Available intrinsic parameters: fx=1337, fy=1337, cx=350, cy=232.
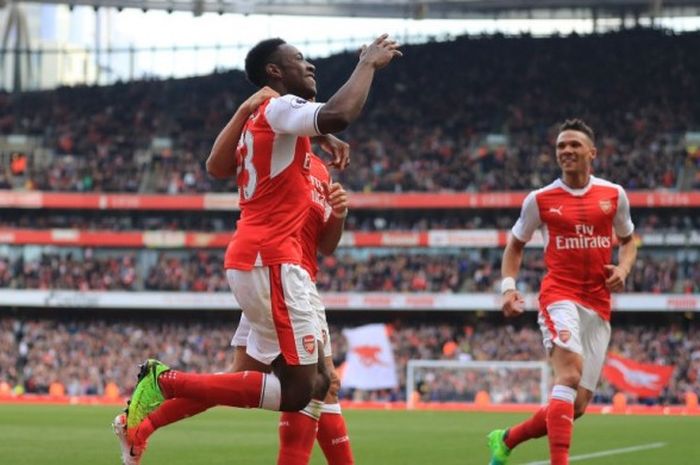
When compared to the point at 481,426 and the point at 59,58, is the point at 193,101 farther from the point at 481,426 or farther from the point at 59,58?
the point at 481,426

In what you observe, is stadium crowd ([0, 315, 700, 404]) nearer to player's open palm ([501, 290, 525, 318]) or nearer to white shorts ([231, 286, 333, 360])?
player's open palm ([501, 290, 525, 318])

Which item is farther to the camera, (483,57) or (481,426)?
(483,57)

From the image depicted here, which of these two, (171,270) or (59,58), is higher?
(59,58)

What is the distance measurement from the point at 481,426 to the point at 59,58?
55828 mm

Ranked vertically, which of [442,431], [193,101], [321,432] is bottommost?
[442,431]

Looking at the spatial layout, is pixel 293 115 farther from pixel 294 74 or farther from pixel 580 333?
pixel 580 333

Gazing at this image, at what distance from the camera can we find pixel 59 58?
73.2 metres

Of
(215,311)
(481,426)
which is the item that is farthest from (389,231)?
(481,426)

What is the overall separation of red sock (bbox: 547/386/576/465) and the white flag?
27.3 m

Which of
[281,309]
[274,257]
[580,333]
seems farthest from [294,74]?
[580,333]

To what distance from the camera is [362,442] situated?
16.7 metres

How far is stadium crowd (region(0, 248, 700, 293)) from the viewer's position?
1788 inches

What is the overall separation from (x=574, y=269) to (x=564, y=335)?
0.57 m

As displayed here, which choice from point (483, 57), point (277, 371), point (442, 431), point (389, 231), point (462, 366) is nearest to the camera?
point (277, 371)
